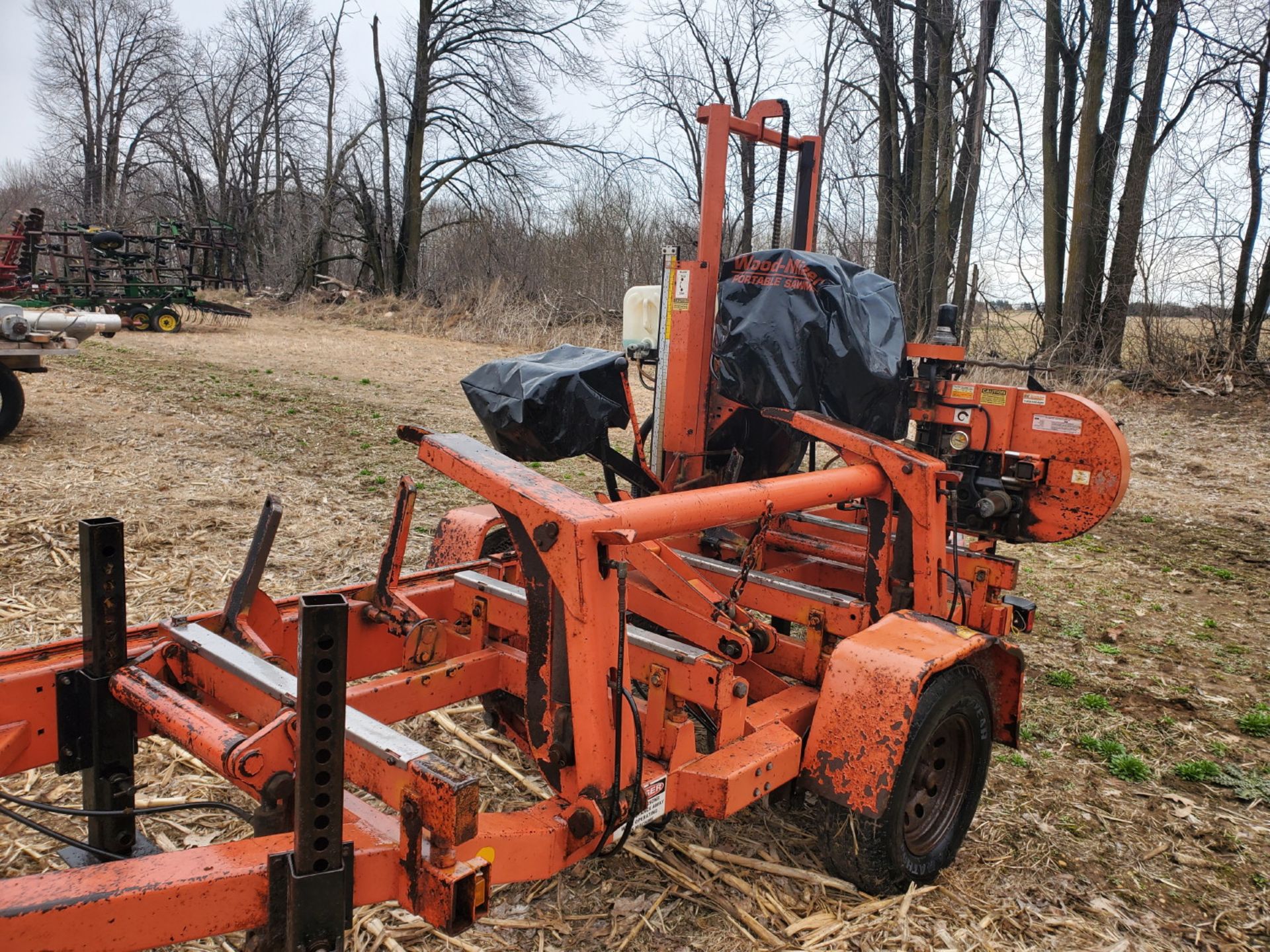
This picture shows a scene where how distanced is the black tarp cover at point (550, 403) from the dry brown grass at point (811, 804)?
1392mm

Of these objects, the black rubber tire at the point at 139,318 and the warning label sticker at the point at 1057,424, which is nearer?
the warning label sticker at the point at 1057,424

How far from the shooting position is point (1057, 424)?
462 centimetres

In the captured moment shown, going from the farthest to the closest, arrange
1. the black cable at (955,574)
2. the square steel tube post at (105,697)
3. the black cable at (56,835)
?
the black cable at (955,574) → the square steel tube post at (105,697) → the black cable at (56,835)

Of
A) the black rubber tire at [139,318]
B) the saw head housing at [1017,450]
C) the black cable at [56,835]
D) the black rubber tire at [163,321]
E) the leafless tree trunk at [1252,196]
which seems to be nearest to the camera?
the black cable at [56,835]

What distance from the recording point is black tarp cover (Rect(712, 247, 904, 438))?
4574 mm

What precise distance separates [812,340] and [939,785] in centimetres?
212

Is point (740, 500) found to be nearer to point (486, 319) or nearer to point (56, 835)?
point (56, 835)

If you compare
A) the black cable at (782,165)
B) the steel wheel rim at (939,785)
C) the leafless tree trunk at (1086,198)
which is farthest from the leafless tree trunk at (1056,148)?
the steel wheel rim at (939,785)

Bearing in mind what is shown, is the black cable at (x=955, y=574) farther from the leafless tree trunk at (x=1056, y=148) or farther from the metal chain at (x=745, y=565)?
the leafless tree trunk at (x=1056, y=148)

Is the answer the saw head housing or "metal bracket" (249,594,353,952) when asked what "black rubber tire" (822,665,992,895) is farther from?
"metal bracket" (249,594,353,952)

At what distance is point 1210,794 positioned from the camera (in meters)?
4.11

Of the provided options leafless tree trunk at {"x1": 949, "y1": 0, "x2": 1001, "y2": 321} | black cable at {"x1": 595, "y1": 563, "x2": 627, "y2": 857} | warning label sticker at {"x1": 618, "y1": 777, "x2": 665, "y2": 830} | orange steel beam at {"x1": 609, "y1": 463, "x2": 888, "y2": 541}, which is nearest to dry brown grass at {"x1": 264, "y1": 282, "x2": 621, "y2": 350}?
leafless tree trunk at {"x1": 949, "y1": 0, "x2": 1001, "y2": 321}

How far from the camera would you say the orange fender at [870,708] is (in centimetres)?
303

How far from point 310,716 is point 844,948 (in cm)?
199
